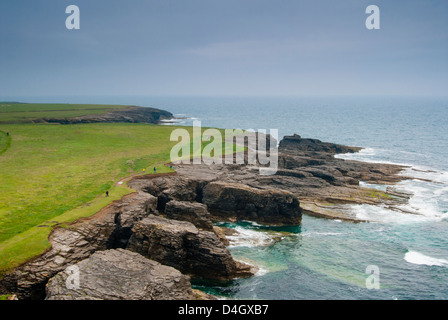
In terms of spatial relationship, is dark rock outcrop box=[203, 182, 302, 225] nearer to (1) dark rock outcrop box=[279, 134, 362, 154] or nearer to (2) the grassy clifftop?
(1) dark rock outcrop box=[279, 134, 362, 154]

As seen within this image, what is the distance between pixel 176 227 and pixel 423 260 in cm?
2762

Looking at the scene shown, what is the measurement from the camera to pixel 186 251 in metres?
32.9

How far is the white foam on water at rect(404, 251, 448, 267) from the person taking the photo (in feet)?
119

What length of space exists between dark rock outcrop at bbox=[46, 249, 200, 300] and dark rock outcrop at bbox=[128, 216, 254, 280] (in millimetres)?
4052

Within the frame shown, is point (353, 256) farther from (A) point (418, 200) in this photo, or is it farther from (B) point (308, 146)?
(B) point (308, 146)

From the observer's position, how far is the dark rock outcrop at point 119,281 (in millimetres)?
22734

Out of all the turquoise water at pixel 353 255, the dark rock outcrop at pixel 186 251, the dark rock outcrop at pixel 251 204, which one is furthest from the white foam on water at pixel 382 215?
the dark rock outcrop at pixel 186 251

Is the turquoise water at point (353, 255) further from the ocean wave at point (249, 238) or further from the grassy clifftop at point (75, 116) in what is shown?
the grassy clifftop at point (75, 116)

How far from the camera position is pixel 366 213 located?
50156mm

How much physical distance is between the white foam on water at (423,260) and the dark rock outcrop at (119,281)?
25897 millimetres

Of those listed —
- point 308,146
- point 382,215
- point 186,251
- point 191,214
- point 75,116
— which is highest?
point 75,116

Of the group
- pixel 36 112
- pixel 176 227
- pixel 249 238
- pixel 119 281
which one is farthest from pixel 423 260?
pixel 36 112

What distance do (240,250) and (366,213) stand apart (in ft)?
75.9

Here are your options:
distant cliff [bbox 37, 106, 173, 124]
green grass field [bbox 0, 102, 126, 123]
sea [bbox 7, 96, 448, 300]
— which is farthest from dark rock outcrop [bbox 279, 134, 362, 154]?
green grass field [bbox 0, 102, 126, 123]
